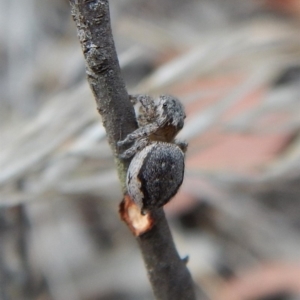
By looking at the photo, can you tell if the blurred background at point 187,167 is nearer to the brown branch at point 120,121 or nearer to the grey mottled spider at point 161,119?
the grey mottled spider at point 161,119

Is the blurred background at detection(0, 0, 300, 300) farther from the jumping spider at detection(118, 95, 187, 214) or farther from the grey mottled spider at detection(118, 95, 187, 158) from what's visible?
the jumping spider at detection(118, 95, 187, 214)

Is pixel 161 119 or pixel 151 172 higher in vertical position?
pixel 161 119

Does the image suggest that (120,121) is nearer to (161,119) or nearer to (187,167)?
(161,119)

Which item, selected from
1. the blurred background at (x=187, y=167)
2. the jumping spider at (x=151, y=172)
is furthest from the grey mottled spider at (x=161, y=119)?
the blurred background at (x=187, y=167)

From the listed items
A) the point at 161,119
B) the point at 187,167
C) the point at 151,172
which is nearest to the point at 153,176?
the point at 151,172

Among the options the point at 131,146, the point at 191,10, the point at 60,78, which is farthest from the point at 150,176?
the point at 191,10

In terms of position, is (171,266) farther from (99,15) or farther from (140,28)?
(140,28)

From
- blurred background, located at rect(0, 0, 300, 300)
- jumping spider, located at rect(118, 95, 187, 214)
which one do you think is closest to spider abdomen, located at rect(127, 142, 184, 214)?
jumping spider, located at rect(118, 95, 187, 214)
